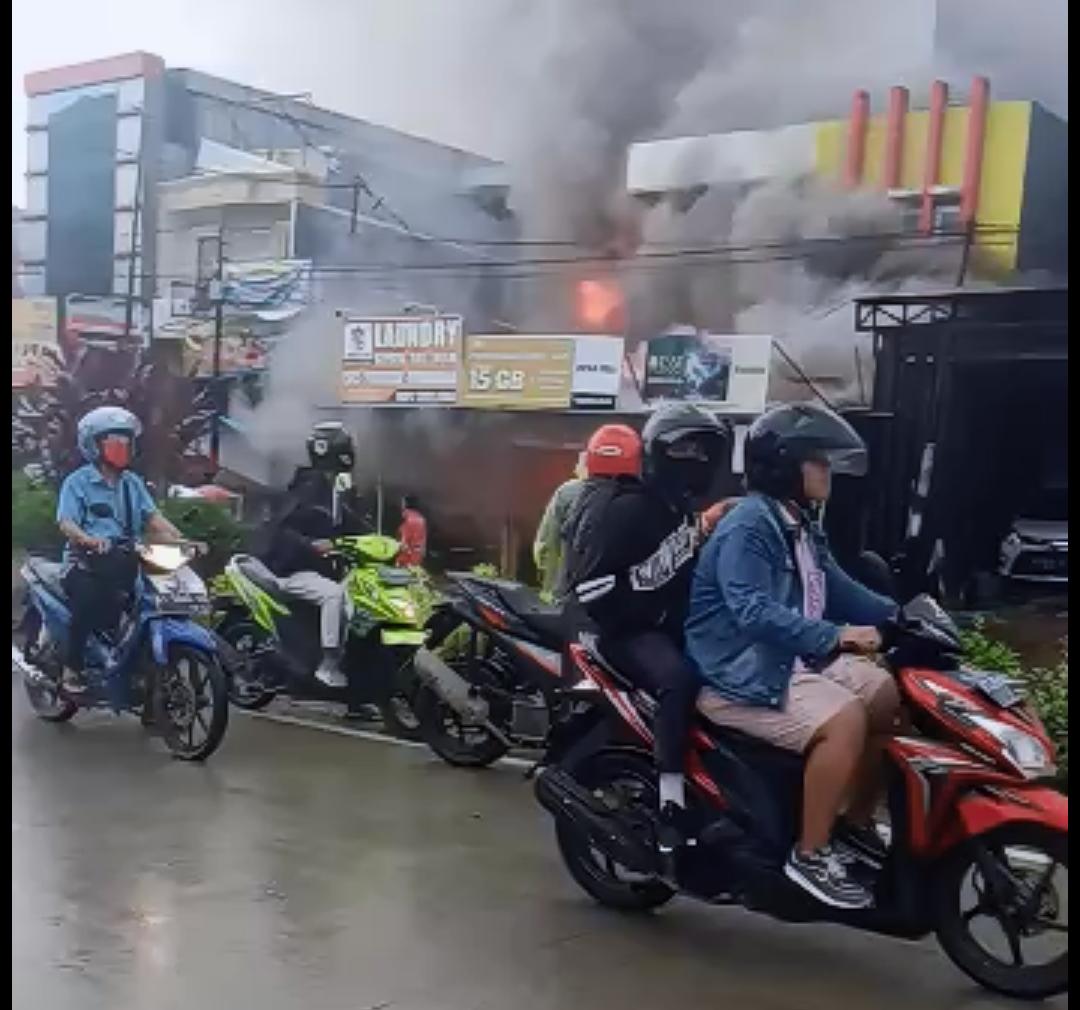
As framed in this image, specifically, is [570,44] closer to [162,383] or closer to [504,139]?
[504,139]

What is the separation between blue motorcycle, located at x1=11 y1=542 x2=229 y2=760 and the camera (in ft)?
20.3

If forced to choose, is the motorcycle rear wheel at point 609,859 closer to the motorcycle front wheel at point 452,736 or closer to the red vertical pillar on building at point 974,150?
the motorcycle front wheel at point 452,736

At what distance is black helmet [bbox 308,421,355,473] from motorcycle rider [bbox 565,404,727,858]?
1.51 meters

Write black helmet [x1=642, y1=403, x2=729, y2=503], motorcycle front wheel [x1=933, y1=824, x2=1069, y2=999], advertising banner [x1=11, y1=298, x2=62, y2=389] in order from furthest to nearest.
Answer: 1. advertising banner [x1=11, y1=298, x2=62, y2=389]
2. black helmet [x1=642, y1=403, x2=729, y2=503]
3. motorcycle front wheel [x1=933, y1=824, x2=1069, y2=999]

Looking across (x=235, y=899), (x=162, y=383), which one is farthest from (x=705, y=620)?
(x=162, y=383)

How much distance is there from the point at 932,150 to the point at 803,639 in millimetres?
1308

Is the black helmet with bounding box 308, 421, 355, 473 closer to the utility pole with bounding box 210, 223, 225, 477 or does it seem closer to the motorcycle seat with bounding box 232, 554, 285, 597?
the utility pole with bounding box 210, 223, 225, 477

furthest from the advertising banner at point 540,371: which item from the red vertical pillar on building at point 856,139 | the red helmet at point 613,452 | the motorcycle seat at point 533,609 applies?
the red vertical pillar on building at point 856,139

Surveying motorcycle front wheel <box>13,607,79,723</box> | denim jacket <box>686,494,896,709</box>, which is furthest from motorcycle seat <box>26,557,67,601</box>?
denim jacket <box>686,494,896,709</box>

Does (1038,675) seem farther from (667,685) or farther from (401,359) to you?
(401,359)

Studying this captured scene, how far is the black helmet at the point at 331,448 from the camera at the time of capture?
584 centimetres

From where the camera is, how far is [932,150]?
430cm

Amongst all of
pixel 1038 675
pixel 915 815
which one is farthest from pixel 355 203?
pixel 915 815

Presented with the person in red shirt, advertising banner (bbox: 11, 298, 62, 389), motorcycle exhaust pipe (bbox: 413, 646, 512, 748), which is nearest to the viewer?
the person in red shirt
